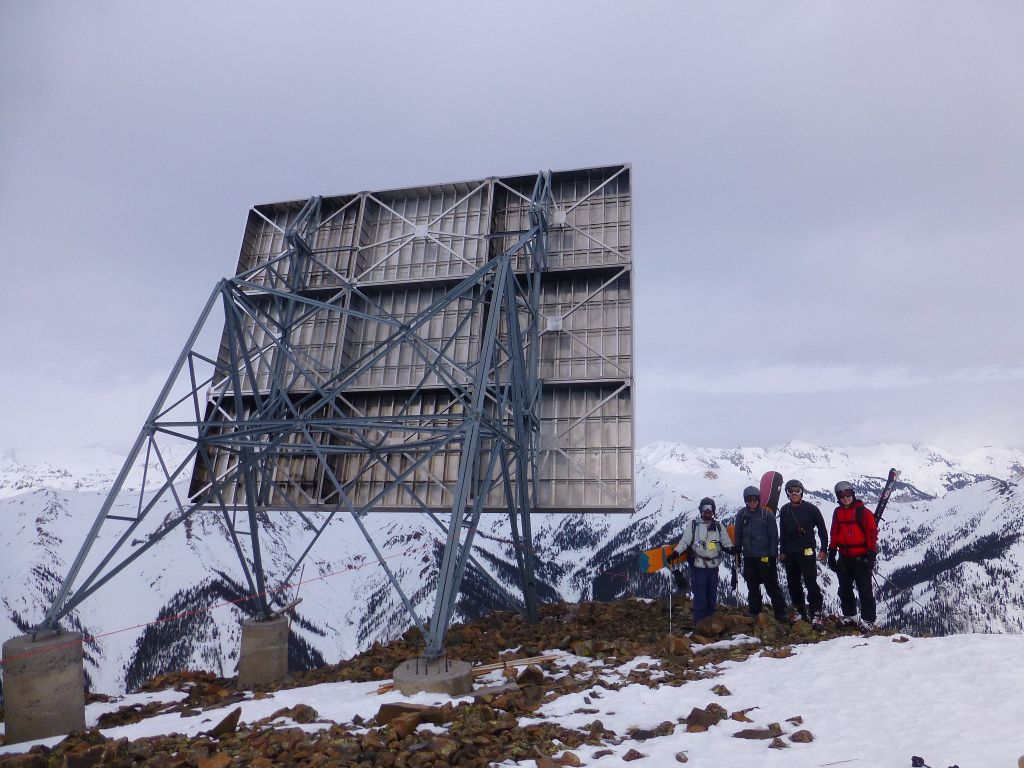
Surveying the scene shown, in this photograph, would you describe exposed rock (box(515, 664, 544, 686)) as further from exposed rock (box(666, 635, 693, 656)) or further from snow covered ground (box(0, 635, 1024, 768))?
exposed rock (box(666, 635, 693, 656))

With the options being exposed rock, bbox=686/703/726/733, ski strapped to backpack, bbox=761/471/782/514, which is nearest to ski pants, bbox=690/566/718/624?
ski strapped to backpack, bbox=761/471/782/514

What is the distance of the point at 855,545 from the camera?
9438 millimetres

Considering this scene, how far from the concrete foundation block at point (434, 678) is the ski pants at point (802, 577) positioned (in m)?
5.49

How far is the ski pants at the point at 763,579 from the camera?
10.0m

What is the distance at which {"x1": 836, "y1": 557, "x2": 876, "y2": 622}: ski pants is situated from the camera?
9.42 meters

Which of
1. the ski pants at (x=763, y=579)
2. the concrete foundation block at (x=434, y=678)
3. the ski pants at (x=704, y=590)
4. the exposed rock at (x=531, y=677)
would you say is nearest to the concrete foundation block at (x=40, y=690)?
the concrete foundation block at (x=434, y=678)

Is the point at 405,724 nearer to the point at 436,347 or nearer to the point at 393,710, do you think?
the point at 393,710

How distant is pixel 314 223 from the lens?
19531 mm

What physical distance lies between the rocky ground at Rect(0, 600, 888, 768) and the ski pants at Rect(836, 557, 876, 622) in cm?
60

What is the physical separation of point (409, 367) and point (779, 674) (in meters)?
12.4

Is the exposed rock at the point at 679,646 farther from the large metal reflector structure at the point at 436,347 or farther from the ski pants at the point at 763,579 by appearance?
the large metal reflector structure at the point at 436,347

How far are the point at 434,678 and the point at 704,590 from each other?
514 cm

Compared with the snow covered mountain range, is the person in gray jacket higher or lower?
higher

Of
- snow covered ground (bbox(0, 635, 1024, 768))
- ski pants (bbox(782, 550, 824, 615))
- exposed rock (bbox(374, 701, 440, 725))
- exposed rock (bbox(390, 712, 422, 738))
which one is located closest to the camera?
snow covered ground (bbox(0, 635, 1024, 768))
